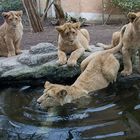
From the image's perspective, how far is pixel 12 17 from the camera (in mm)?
9508

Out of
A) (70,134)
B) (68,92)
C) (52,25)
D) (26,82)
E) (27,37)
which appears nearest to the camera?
(70,134)

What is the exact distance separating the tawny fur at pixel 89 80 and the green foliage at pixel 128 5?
26.5ft

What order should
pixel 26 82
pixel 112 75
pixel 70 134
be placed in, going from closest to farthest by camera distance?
1. pixel 70 134
2. pixel 112 75
3. pixel 26 82

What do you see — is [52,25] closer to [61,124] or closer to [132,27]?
[132,27]

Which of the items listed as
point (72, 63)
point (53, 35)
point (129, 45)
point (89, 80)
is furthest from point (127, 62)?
point (53, 35)

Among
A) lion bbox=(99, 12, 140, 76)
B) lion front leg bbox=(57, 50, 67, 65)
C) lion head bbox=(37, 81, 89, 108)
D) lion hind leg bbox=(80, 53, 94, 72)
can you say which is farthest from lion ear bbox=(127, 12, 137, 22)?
lion head bbox=(37, 81, 89, 108)

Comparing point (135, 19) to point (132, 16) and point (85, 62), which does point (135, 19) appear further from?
point (85, 62)

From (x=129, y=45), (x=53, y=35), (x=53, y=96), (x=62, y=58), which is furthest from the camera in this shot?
(x=53, y=35)

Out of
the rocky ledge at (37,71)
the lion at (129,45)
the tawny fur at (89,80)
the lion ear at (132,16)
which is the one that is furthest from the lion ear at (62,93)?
the lion ear at (132,16)

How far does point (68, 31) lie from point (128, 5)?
819 cm

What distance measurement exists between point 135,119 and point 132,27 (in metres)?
2.20

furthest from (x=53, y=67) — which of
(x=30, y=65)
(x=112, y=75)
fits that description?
(x=112, y=75)

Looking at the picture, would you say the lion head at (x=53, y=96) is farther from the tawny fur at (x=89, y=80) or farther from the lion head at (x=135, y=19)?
the lion head at (x=135, y=19)

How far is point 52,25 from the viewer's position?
1642 cm
